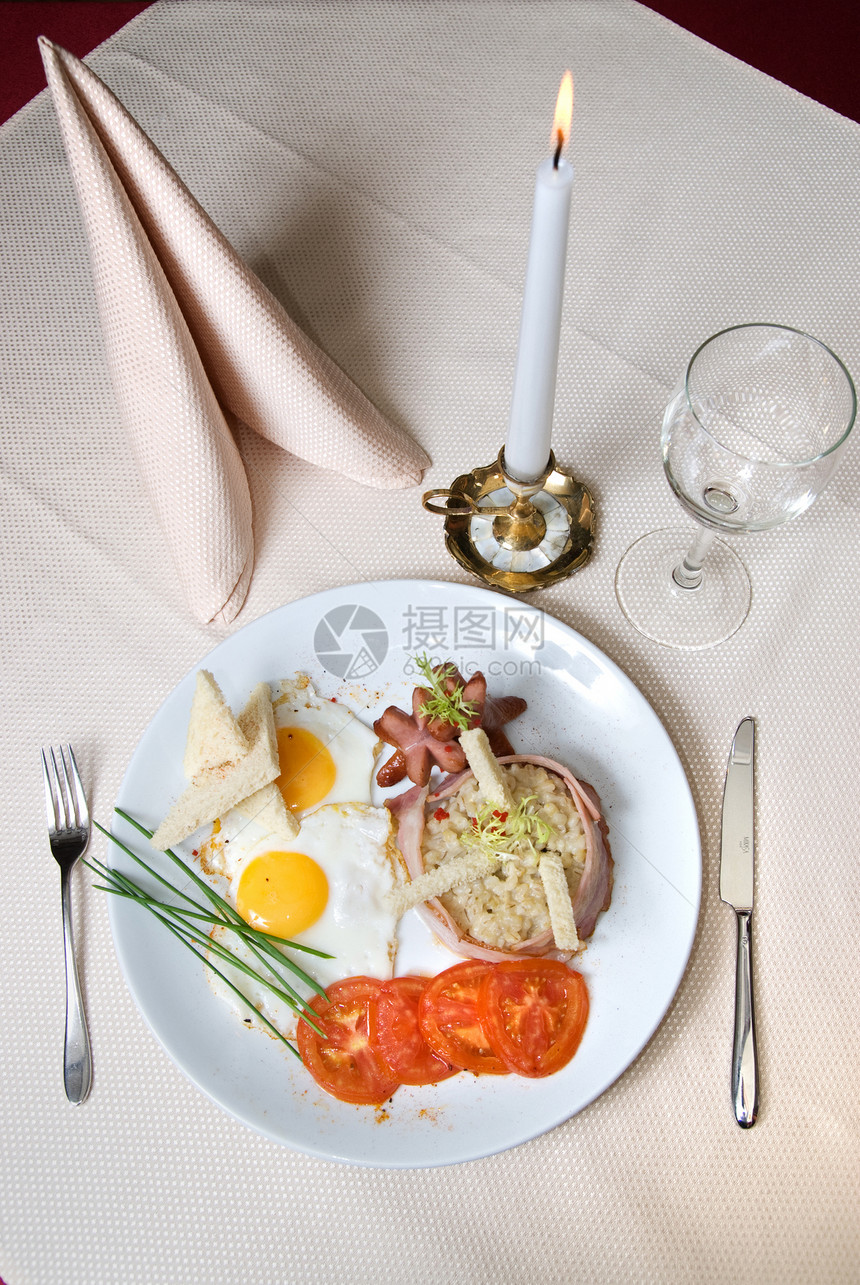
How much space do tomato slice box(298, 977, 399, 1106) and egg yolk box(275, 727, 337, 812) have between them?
21cm

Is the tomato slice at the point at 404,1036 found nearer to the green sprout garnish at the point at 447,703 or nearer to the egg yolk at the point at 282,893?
the egg yolk at the point at 282,893

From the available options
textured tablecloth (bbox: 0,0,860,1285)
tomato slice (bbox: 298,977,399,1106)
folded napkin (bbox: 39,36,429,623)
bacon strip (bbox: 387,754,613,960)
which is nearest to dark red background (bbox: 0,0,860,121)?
textured tablecloth (bbox: 0,0,860,1285)

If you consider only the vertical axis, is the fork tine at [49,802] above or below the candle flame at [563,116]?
below

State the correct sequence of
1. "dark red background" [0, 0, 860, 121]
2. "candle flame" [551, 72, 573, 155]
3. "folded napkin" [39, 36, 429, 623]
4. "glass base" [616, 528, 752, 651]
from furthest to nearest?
"dark red background" [0, 0, 860, 121]
"glass base" [616, 528, 752, 651]
"folded napkin" [39, 36, 429, 623]
"candle flame" [551, 72, 573, 155]

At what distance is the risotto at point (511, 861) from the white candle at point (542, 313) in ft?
1.13

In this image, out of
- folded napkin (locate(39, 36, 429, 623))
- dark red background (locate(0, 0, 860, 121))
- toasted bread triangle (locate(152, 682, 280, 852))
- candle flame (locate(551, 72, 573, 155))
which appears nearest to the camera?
candle flame (locate(551, 72, 573, 155))

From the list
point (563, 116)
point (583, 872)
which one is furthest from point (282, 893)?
point (563, 116)

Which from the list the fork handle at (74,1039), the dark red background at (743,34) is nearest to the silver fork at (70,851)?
the fork handle at (74,1039)

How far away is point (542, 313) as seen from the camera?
83 centimetres

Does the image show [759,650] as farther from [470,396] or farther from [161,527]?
[161,527]

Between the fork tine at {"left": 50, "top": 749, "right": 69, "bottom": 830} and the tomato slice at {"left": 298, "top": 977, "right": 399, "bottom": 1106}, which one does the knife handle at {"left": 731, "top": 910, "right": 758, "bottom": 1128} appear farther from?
the fork tine at {"left": 50, "top": 749, "right": 69, "bottom": 830}

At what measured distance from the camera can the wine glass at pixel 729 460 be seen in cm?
99

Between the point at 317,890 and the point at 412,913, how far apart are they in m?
0.11

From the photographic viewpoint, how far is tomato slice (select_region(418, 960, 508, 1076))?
96cm
